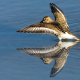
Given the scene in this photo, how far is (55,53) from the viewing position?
7.07m

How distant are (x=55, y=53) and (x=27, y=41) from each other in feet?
5.00

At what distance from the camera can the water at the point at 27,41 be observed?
18.8 feet

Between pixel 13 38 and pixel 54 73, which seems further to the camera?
pixel 13 38

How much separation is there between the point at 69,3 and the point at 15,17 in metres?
2.58

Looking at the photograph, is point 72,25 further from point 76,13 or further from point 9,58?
point 9,58

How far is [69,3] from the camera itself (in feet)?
37.7

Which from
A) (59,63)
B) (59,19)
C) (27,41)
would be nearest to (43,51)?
(59,63)

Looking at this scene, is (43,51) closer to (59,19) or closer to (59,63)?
(59,63)

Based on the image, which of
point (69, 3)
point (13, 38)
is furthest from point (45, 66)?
point (69, 3)

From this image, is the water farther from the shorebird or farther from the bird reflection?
the shorebird

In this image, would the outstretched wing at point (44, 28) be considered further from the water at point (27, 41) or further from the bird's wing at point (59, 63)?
the bird's wing at point (59, 63)

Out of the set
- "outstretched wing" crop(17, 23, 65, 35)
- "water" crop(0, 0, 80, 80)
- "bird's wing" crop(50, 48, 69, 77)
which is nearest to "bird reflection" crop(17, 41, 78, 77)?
"bird's wing" crop(50, 48, 69, 77)

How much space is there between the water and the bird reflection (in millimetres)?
113

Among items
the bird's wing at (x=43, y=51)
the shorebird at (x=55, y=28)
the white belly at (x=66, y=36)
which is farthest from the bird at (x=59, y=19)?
the bird's wing at (x=43, y=51)
